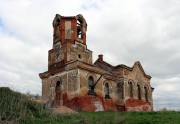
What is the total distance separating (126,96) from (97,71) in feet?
16.0

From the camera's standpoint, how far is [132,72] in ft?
104

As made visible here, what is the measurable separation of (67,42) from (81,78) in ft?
13.8

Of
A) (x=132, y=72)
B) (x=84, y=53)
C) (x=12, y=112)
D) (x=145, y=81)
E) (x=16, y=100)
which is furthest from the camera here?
(x=145, y=81)

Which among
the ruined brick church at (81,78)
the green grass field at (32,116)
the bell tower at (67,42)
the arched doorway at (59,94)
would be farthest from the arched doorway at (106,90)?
the green grass field at (32,116)

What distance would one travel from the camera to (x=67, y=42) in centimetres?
2767

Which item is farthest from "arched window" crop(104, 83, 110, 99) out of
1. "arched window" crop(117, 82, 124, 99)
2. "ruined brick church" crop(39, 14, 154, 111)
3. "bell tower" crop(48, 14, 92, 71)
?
"bell tower" crop(48, 14, 92, 71)

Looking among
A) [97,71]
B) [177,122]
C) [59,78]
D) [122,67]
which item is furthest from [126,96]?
[177,122]

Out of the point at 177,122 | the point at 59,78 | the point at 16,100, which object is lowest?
the point at 177,122

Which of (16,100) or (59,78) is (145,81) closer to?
(59,78)

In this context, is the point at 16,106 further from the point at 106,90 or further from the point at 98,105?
the point at 106,90

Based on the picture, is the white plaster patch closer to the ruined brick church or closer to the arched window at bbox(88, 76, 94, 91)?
the ruined brick church

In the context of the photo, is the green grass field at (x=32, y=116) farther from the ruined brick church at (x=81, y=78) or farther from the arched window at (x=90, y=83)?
the arched window at (x=90, y=83)

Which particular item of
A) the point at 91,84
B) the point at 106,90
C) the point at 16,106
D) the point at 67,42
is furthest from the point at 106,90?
the point at 16,106

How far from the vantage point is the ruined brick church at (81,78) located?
25.6 metres
